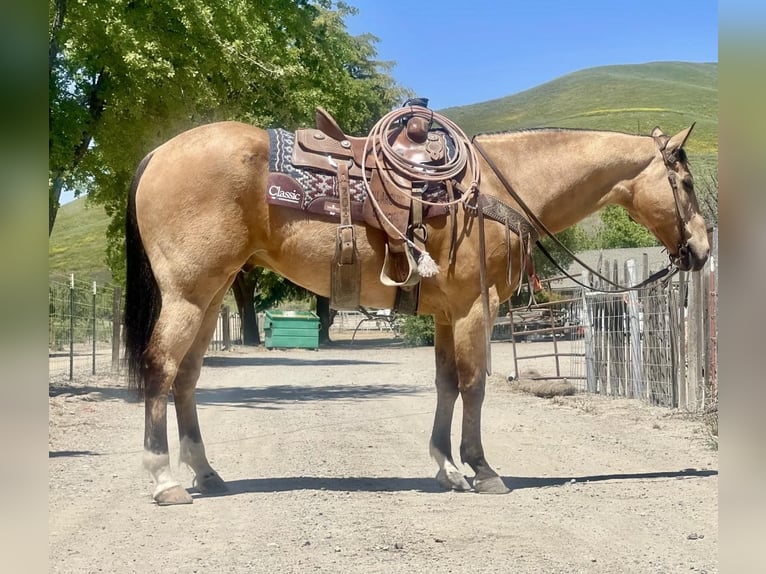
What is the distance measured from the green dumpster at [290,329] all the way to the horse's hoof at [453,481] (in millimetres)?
28170

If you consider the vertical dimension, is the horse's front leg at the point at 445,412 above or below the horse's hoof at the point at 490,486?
above

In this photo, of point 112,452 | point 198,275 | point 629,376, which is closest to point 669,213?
point 198,275

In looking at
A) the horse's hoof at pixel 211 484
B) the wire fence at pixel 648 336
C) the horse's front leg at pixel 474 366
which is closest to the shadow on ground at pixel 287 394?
the wire fence at pixel 648 336

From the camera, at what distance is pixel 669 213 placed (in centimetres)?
634

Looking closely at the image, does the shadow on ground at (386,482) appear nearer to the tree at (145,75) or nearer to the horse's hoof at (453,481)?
the horse's hoof at (453,481)

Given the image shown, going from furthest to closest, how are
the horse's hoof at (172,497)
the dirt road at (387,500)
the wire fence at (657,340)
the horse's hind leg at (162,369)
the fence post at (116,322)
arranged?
the fence post at (116,322) → the wire fence at (657,340) → the horse's hind leg at (162,369) → the horse's hoof at (172,497) → the dirt road at (387,500)

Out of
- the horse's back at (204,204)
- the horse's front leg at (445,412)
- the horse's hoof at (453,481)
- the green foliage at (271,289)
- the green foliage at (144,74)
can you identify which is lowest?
the horse's hoof at (453,481)

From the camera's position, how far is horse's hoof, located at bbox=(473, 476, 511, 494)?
5766mm

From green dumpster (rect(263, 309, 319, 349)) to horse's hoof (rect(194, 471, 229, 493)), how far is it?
92.1 feet

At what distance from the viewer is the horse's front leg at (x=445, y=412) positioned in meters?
5.95

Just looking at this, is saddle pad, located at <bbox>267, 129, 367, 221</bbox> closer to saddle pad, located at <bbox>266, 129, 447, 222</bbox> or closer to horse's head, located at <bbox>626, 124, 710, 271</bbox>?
saddle pad, located at <bbox>266, 129, 447, 222</bbox>

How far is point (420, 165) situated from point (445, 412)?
1.84 metres
